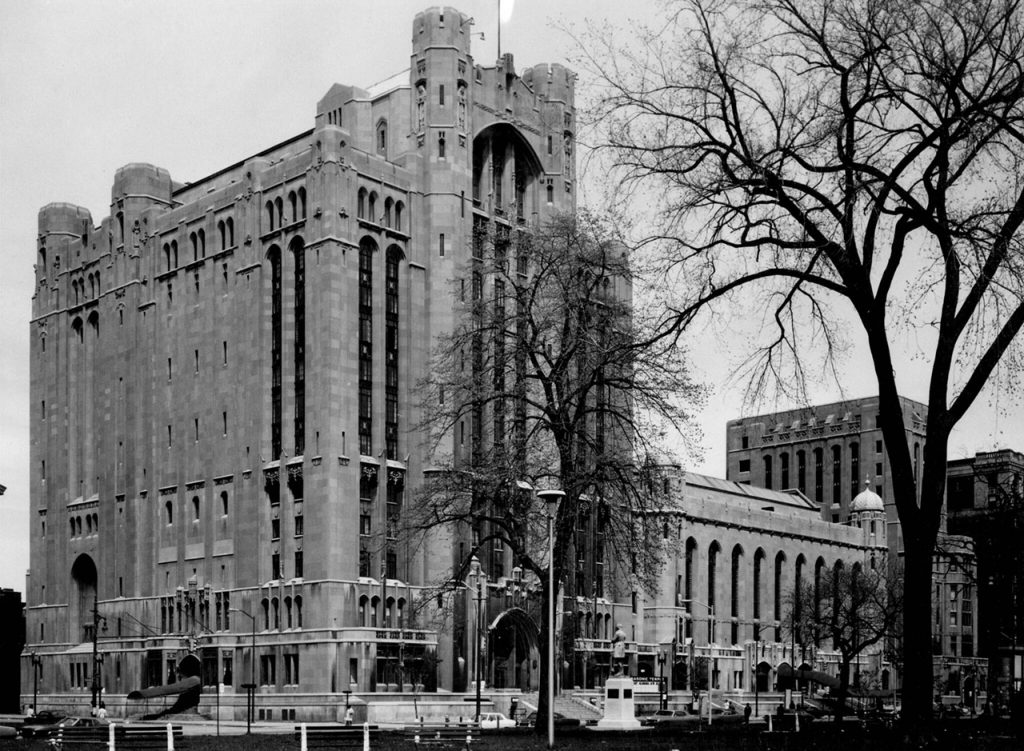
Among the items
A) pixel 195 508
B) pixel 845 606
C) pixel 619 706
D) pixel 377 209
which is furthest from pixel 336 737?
pixel 845 606

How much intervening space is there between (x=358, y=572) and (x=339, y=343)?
16.6 metres

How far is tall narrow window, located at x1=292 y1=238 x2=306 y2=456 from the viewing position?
105250mm

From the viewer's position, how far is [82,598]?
414 feet

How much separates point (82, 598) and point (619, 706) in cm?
7449

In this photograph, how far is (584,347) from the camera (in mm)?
46125

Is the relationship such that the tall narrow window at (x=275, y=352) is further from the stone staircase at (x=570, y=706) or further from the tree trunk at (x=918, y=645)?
the tree trunk at (x=918, y=645)

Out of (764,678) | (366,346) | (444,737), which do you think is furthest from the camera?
(764,678)

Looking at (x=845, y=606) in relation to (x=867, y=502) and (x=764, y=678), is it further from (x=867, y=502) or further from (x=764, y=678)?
(x=867, y=502)

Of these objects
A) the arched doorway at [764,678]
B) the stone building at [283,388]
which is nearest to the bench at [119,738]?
the stone building at [283,388]

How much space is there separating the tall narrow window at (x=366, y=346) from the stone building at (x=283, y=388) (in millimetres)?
177

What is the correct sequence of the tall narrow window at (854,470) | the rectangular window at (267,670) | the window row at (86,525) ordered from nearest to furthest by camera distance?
the rectangular window at (267,670), the window row at (86,525), the tall narrow window at (854,470)

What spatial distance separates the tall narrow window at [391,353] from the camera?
10756 cm

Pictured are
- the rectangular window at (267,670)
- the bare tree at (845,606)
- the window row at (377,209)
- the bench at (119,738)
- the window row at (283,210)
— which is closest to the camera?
the bench at (119,738)

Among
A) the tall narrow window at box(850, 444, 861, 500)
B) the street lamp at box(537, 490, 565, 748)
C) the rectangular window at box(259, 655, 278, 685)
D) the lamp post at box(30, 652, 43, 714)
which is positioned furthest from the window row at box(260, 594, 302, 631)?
the tall narrow window at box(850, 444, 861, 500)
